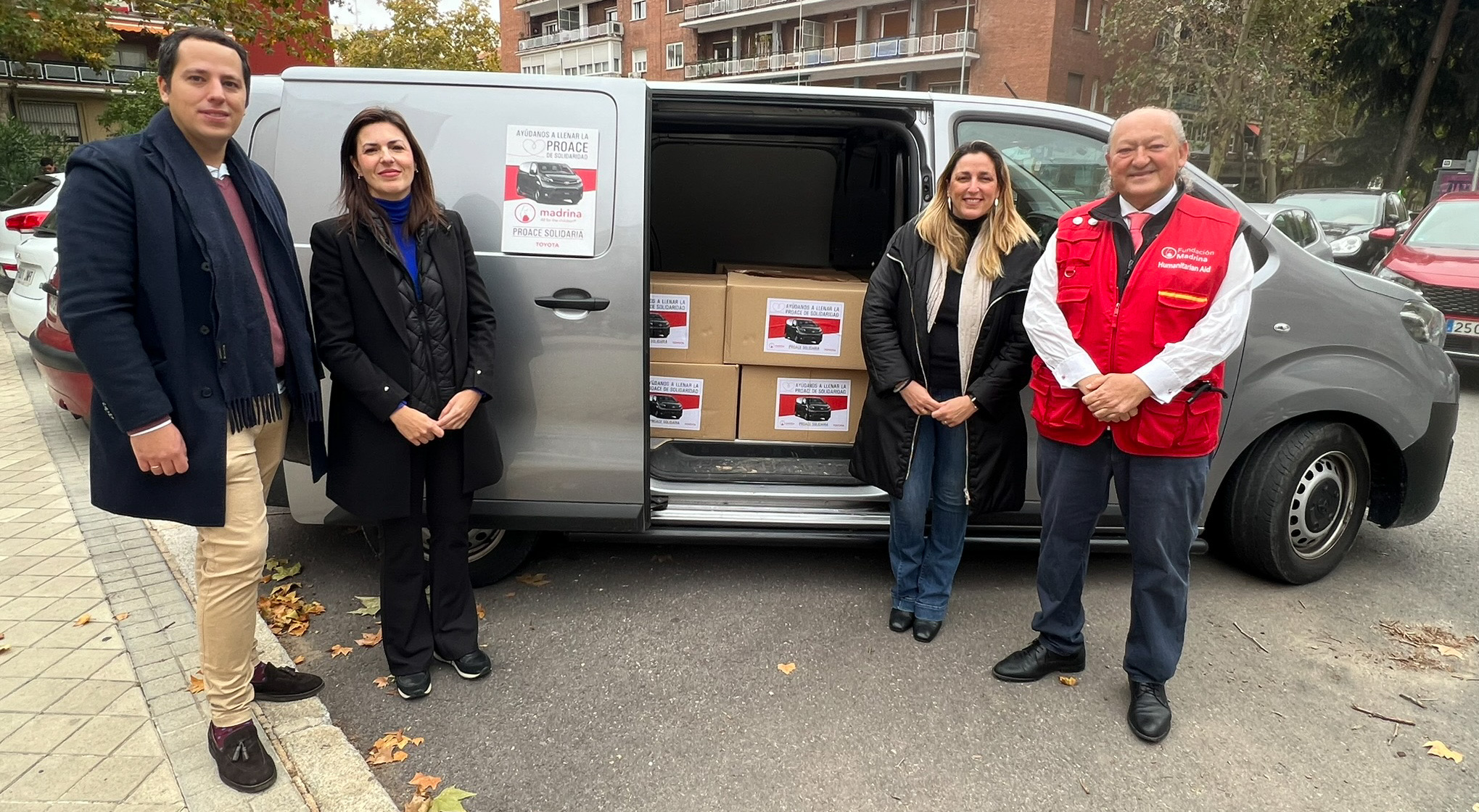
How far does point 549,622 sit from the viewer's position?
3152 mm

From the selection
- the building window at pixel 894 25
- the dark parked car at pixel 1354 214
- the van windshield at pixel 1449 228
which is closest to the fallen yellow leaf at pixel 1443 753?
the van windshield at pixel 1449 228

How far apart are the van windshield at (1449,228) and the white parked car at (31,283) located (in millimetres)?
11353

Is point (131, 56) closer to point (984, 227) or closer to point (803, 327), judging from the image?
point (803, 327)

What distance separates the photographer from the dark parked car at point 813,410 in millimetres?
3826

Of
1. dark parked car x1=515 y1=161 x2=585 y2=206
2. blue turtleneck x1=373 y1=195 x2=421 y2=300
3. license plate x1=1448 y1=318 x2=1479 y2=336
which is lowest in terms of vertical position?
license plate x1=1448 y1=318 x2=1479 y2=336

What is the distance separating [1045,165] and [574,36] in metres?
51.7

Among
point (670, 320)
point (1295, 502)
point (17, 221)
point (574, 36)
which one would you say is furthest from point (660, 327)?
point (574, 36)

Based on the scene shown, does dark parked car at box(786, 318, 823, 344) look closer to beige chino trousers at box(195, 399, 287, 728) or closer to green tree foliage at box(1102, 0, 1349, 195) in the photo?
beige chino trousers at box(195, 399, 287, 728)

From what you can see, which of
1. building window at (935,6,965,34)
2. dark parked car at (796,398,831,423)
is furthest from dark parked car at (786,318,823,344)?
building window at (935,6,965,34)

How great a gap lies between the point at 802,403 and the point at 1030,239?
4.38 ft

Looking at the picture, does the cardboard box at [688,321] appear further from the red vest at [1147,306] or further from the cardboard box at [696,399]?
the red vest at [1147,306]

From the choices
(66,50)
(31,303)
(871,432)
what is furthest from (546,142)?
(66,50)

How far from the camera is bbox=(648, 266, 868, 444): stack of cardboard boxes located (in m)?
3.70

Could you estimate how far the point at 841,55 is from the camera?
Answer: 129ft
